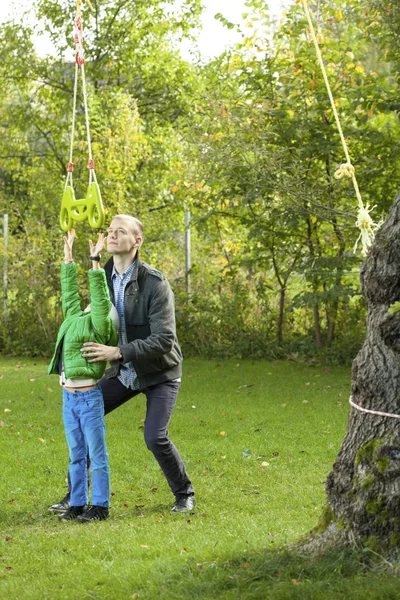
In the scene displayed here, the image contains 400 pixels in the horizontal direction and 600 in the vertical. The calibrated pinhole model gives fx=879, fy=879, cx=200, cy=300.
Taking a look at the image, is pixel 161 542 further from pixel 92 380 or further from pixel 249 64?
pixel 249 64

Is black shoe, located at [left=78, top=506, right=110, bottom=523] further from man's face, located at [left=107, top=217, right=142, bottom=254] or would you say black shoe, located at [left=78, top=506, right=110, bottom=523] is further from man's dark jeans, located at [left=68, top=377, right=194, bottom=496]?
man's face, located at [left=107, top=217, right=142, bottom=254]

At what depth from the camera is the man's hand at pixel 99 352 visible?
4.94 meters

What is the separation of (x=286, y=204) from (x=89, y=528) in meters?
6.63

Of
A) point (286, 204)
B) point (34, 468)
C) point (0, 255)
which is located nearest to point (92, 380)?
point (34, 468)

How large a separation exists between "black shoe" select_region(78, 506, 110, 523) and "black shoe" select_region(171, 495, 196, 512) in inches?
17.5

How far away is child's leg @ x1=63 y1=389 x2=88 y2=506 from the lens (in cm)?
512

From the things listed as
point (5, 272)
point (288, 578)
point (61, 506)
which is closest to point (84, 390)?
point (61, 506)

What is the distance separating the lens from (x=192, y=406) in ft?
29.5

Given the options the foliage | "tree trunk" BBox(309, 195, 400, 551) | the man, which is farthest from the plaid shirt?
the foliage

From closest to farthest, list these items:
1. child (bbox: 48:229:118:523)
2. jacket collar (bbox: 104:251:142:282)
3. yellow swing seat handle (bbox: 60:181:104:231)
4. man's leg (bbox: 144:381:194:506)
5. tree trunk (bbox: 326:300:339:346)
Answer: yellow swing seat handle (bbox: 60:181:104:231)
child (bbox: 48:229:118:523)
man's leg (bbox: 144:381:194:506)
jacket collar (bbox: 104:251:142:282)
tree trunk (bbox: 326:300:339:346)

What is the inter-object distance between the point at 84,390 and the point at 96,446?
13.1 inches

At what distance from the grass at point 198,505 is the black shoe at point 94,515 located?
69 mm

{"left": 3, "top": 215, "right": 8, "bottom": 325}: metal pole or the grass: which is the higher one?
{"left": 3, "top": 215, "right": 8, "bottom": 325}: metal pole

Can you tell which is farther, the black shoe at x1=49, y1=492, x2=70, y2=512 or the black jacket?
the black shoe at x1=49, y1=492, x2=70, y2=512
